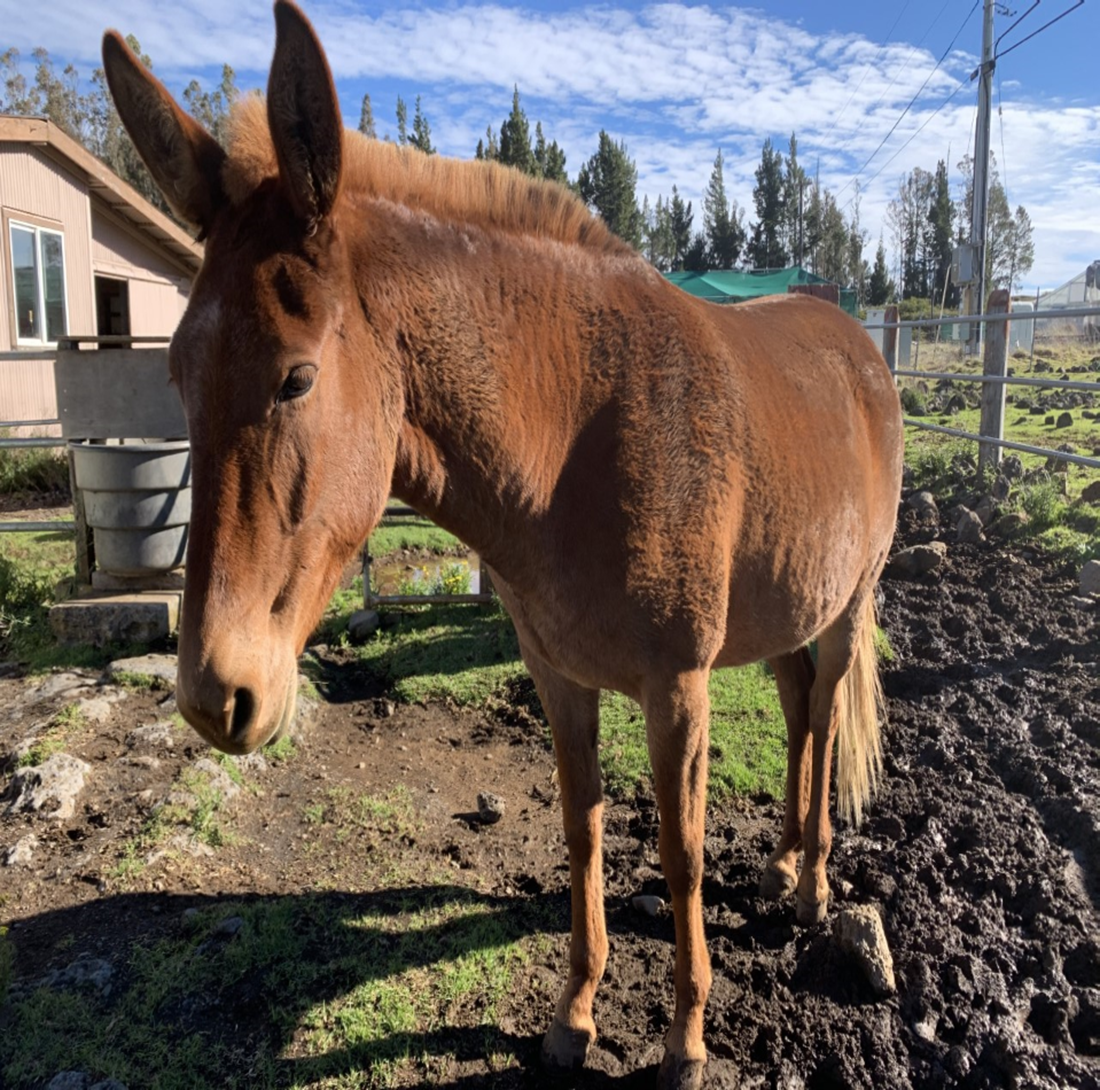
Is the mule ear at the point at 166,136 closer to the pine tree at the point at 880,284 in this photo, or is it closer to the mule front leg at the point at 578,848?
the mule front leg at the point at 578,848

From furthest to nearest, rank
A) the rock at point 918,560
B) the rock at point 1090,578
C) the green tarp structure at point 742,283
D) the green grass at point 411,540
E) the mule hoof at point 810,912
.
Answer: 1. the green tarp structure at point 742,283
2. the green grass at point 411,540
3. the rock at point 918,560
4. the rock at point 1090,578
5. the mule hoof at point 810,912

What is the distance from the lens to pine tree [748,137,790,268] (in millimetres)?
60688

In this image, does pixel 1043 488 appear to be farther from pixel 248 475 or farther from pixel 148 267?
pixel 148 267

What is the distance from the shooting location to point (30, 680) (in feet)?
15.5

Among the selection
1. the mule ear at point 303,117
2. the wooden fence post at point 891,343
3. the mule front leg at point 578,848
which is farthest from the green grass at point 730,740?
the wooden fence post at point 891,343

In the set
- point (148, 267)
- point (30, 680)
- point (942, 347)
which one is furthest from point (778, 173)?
point (30, 680)

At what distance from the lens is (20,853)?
314 cm

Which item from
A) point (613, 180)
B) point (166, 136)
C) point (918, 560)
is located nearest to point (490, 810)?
point (166, 136)

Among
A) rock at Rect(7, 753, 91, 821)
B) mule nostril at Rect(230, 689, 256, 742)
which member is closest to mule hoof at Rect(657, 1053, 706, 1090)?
mule nostril at Rect(230, 689, 256, 742)

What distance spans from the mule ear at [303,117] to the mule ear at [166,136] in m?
0.19

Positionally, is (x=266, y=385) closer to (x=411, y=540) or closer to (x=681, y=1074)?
(x=681, y=1074)

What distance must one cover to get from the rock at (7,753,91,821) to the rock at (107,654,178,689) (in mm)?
940

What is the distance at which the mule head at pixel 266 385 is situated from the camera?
1.45m

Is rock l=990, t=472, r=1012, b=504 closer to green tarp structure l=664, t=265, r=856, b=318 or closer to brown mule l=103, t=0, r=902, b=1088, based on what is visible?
brown mule l=103, t=0, r=902, b=1088
